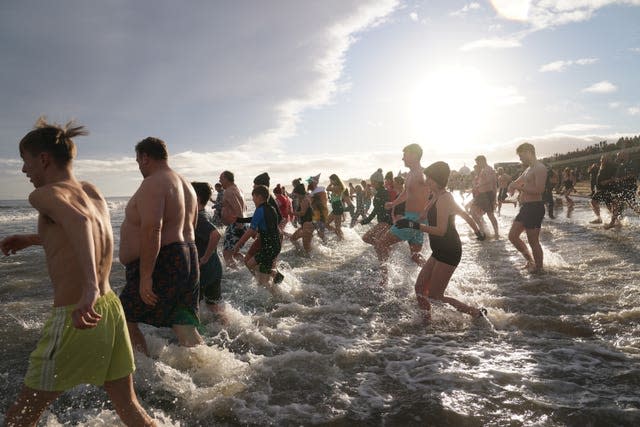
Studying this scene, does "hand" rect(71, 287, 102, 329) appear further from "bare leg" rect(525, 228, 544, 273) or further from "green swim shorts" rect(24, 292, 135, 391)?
"bare leg" rect(525, 228, 544, 273)

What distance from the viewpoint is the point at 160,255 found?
3.27m

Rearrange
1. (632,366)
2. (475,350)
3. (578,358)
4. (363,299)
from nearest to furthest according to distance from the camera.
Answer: (632,366) < (578,358) < (475,350) < (363,299)

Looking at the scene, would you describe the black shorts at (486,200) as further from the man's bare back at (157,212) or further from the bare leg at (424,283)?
the man's bare back at (157,212)

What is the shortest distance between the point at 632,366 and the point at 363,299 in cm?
359

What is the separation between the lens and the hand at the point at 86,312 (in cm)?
191

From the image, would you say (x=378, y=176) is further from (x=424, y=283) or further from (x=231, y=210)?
(x=424, y=283)

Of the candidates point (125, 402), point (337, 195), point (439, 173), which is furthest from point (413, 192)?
point (337, 195)

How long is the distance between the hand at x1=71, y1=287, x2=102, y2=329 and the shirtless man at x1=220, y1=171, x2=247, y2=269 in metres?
4.90

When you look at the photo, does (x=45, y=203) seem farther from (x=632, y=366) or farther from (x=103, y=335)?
(x=632, y=366)

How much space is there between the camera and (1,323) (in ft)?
18.5

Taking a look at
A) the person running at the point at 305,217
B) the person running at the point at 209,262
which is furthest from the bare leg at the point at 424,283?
the person running at the point at 305,217

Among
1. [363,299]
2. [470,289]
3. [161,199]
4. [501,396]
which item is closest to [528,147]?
[470,289]

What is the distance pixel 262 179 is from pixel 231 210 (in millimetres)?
880

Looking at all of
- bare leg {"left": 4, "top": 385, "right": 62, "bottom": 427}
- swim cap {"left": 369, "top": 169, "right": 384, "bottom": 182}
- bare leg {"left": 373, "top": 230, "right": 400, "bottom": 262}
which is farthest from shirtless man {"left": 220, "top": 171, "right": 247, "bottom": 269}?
bare leg {"left": 4, "top": 385, "right": 62, "bottom": 427}
